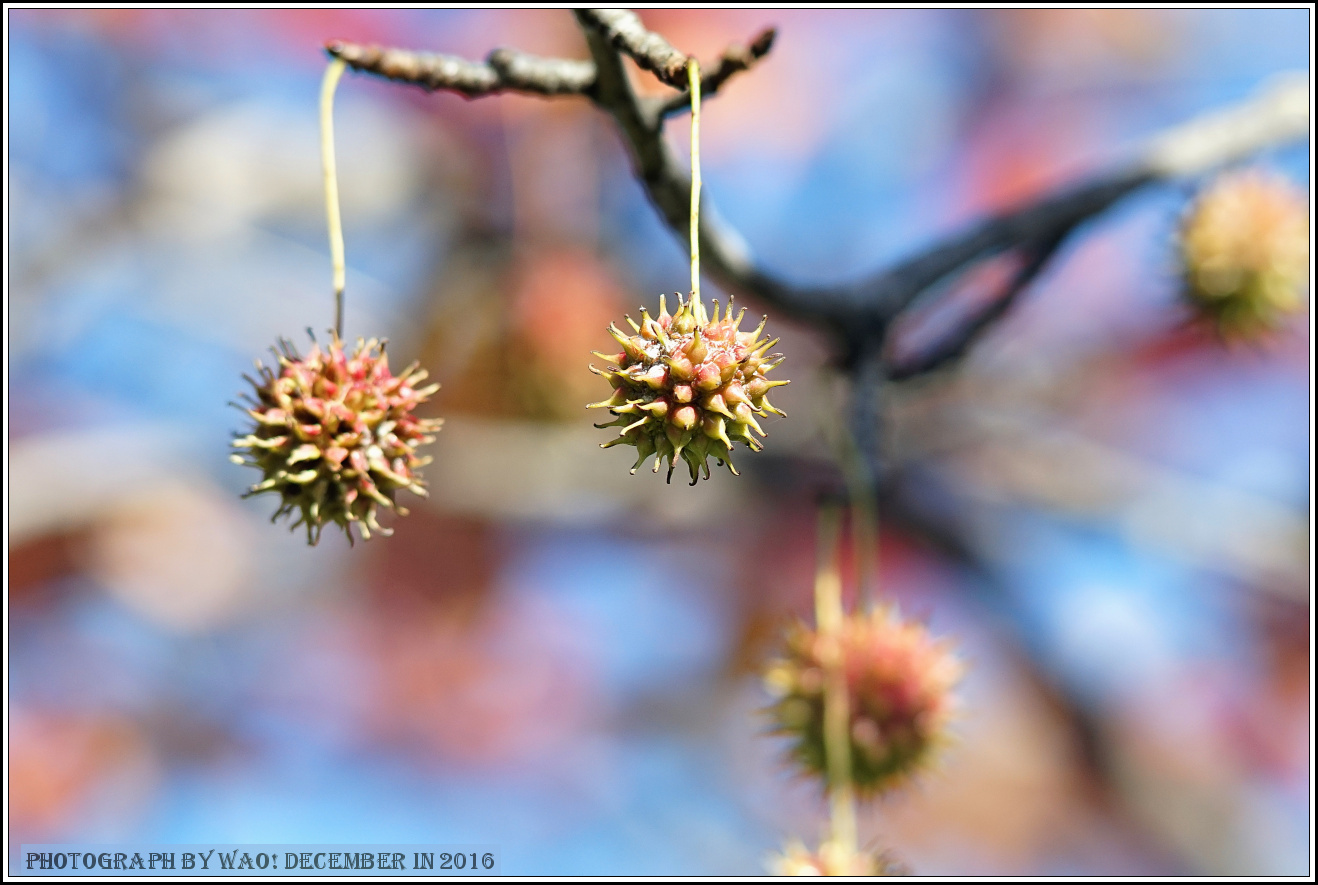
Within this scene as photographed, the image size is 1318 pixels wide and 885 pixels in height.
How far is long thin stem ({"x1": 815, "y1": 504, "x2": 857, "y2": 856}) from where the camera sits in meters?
1.35

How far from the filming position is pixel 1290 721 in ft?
12.7

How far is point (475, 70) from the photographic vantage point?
1.04m

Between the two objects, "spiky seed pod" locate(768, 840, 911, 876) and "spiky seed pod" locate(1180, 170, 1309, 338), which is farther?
"spiky seed pod" locate(1180, 170, 1309, 338)

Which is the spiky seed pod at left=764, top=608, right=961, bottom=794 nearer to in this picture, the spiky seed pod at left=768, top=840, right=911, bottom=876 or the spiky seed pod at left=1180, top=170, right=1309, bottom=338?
the spiky seed pod at left=768, top=840, right=911, bottom=876

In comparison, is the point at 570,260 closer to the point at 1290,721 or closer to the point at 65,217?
the point at 65,217

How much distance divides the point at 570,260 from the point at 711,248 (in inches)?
84.0

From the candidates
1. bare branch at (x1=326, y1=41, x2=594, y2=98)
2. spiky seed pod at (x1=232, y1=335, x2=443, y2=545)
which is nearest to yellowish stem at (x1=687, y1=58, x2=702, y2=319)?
bare branch at (x1=326, y1=41, x2=594, y2=98)

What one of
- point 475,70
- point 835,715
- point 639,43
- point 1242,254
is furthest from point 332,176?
point 1242,254

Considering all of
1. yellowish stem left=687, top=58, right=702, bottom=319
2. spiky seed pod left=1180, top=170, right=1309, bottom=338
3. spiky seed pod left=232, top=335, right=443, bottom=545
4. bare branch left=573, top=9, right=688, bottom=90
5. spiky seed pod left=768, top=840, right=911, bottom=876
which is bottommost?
spiky seed pod left=768, top=840, right=911, bottom=876

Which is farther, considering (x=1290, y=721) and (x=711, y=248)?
(x=1290, y=721)

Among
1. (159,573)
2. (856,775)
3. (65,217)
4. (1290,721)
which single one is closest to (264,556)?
(159,573)

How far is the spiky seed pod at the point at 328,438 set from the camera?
1055 millimetres

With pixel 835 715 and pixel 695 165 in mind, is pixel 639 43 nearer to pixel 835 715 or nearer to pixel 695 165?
pixel 695 165

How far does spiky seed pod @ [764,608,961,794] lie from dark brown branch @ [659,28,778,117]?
2.89ft
